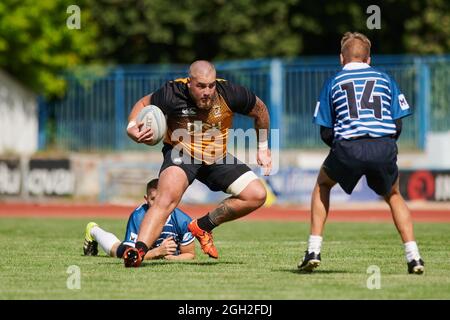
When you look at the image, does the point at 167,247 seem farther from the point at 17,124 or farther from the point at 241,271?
the point at 17,124

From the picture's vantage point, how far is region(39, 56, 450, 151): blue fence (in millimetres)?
24703

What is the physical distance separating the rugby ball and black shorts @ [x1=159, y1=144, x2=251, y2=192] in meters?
0.46

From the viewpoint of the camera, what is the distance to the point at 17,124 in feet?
90.5

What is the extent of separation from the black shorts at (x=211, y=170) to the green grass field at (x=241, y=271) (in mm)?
807

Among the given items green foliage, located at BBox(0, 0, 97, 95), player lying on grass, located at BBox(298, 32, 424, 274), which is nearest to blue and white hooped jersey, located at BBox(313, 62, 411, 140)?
player lying on grass, located at BBox(298, 32, 424, 274)

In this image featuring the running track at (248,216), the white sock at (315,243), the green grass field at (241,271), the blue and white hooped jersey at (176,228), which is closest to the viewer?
the green grass field at (241,271)

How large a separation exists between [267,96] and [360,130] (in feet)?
54.0

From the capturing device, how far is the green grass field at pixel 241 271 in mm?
8250

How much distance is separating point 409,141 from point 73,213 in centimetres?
788

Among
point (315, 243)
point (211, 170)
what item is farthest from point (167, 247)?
Result: point (315, 243)

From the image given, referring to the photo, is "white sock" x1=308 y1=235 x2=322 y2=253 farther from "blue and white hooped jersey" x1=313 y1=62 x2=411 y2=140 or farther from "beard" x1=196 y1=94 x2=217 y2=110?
"beard" x1=196 y1=94 x2=217 y2=110
